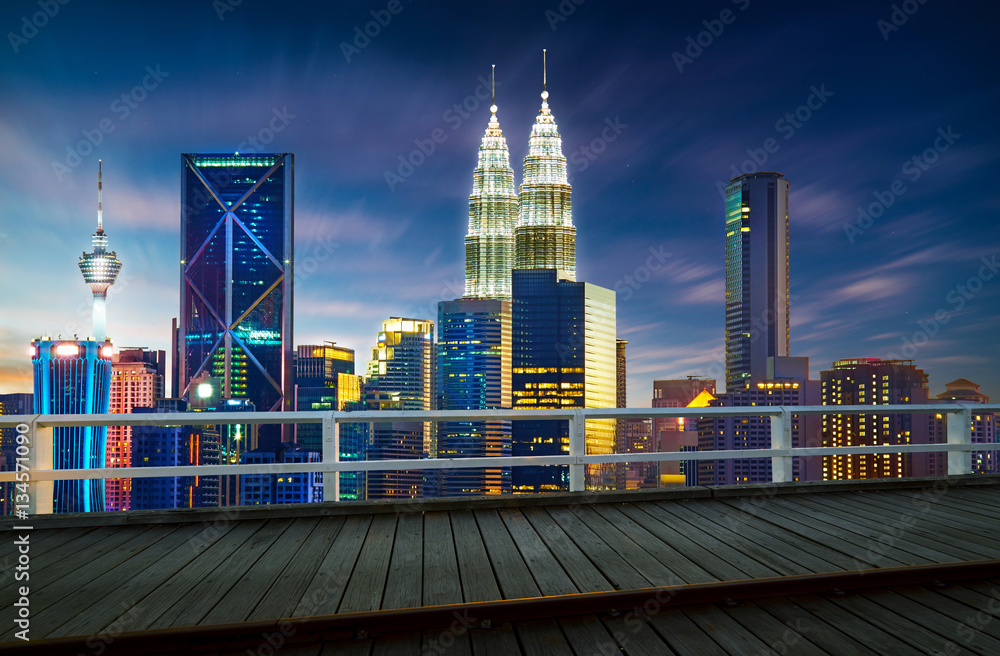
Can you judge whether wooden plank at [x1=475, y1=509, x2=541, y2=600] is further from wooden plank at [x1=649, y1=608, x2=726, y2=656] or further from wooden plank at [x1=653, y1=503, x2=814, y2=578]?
wooden plank at [x1=653, y1=503, x2=814, y2=578]

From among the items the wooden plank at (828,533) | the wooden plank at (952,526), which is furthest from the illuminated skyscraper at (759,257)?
the wooden plank at (828,533)

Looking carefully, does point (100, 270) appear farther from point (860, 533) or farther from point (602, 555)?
point (860, 533)

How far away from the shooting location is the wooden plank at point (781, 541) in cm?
391

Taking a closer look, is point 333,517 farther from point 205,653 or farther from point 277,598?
point 205,653

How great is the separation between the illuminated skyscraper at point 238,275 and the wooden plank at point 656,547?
Answer: 484 feet

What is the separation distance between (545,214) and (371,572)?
185 m

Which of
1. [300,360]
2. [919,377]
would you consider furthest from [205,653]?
[300,360]

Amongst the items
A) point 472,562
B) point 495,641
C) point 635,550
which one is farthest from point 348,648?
point 635,550

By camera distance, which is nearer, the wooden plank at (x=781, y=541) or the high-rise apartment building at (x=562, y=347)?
the wooden plank at (x=781, y=541)

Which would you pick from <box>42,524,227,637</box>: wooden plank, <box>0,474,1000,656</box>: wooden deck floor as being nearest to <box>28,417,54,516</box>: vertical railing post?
<box>0,474,1000,656</box>: wooden deck floor

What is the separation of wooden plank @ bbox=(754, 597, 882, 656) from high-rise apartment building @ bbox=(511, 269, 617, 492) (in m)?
116

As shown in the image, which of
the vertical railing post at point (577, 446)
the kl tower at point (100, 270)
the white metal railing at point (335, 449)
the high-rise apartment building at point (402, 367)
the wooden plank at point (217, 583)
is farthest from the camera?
the high-rise apartment building at point (402, 367)

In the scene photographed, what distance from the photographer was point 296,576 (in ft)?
12.1

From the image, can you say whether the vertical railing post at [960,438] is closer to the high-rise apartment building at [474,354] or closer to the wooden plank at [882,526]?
the wooden plank at [882,526]
